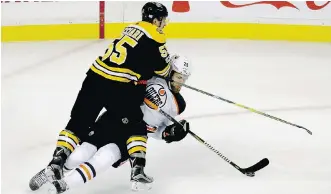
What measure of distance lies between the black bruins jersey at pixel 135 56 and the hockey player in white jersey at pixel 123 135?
147 millimetres

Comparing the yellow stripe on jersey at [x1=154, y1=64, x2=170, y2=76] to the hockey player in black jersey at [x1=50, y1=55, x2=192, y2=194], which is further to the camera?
the yellow stripe on jersey at [x1=154, y1=64, x2=170, y2=76]

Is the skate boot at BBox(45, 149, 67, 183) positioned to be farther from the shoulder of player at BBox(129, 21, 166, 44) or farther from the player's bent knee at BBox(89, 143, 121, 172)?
the shoulder of player at BBox(129, 21, 166, 44)

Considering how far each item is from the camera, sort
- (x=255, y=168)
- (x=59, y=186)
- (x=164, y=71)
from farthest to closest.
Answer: (x=255, y=168) < (x=164, y=71) < (x=59, y=186)

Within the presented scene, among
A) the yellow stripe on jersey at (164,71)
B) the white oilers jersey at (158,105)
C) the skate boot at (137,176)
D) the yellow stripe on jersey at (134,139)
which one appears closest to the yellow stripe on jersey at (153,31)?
the yellow stripe on jersey at (164,71)

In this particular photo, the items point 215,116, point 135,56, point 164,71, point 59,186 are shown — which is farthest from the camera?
point 215,116

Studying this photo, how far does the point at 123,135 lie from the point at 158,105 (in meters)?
0.25

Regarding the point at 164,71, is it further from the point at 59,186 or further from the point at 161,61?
the point at 59,186

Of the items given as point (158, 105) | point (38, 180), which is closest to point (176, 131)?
point (158, 105)

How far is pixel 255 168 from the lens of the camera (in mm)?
3961

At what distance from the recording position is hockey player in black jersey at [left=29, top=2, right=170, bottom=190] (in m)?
3.50

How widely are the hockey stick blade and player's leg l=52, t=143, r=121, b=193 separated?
82 cm

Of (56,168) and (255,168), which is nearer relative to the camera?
(56,168)

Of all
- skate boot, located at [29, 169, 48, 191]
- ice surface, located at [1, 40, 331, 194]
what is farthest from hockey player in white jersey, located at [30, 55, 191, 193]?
ice surface, located at [1, 40, 331, 194]

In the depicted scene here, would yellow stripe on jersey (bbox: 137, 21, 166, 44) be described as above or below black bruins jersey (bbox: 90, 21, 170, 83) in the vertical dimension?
above
